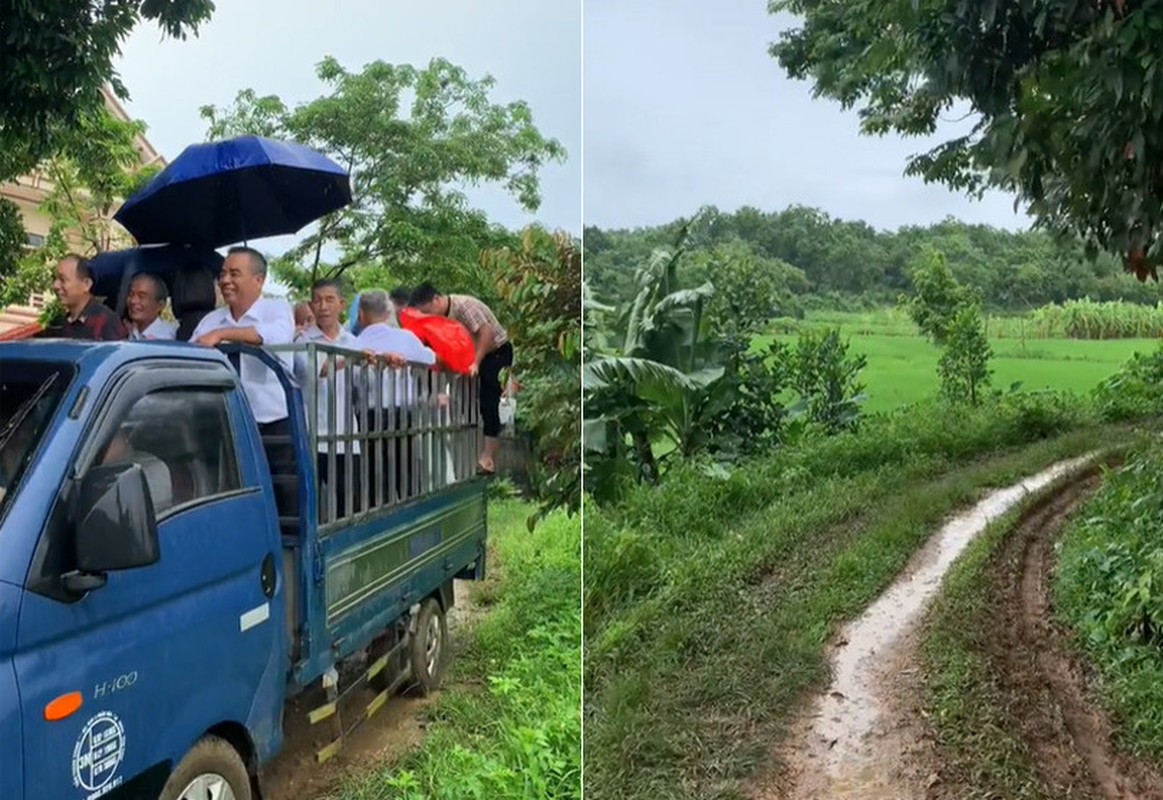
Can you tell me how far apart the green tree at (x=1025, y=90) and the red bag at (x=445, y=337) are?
102cm

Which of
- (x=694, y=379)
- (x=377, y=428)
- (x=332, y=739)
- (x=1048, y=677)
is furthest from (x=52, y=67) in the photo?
(x=1048, y=677)

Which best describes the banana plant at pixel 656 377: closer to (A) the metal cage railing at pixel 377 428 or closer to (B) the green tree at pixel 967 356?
(A) the metal cage railing at pixel 377 428

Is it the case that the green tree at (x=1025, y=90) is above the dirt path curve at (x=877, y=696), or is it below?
above

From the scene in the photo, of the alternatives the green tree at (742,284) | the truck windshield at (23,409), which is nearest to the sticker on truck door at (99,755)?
the truck windshield at (23,409)

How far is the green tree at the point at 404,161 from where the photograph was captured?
5.42 ft

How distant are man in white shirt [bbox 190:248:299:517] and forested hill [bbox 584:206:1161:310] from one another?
0.82 m

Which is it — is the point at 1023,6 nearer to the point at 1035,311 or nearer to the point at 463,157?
the point at 1035,311

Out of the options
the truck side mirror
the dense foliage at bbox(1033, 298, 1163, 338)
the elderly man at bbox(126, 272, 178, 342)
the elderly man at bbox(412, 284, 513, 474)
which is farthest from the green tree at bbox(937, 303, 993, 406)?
the truck side mirror

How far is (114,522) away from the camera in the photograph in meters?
1.06

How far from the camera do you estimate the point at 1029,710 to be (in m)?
2.12

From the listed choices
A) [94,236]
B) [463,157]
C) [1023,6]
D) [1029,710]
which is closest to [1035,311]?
[1023,6]

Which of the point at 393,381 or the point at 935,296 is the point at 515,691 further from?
the point at 935,296

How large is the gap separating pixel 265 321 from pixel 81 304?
0.26 m

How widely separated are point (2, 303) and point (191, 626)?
56cm
